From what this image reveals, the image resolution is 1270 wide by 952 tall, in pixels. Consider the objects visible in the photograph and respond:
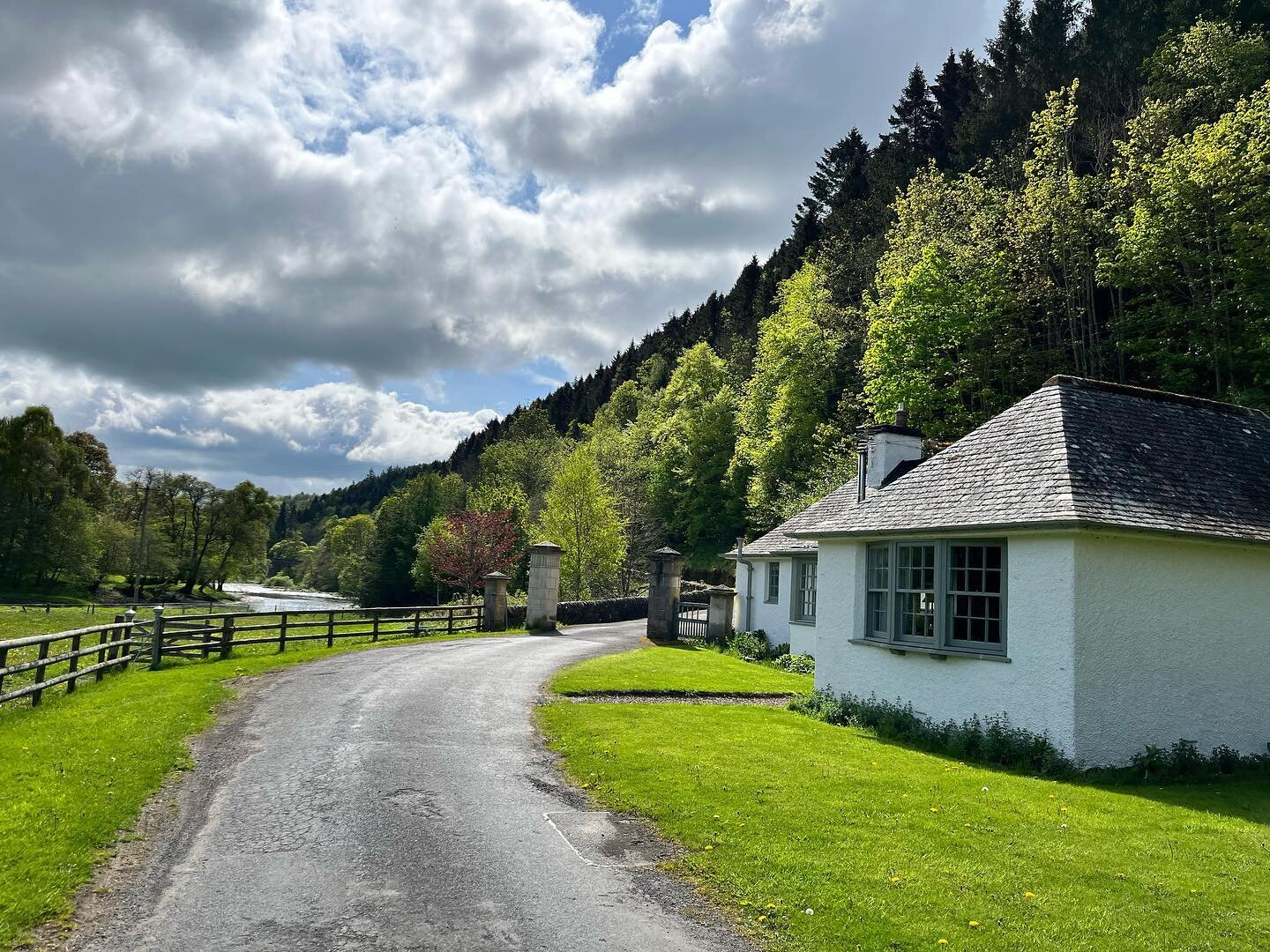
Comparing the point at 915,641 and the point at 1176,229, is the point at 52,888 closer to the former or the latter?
the point at 915,641

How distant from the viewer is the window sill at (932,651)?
12.9 metres

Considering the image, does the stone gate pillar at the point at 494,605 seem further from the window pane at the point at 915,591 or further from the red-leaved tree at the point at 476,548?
the window pane at the point at 915,591

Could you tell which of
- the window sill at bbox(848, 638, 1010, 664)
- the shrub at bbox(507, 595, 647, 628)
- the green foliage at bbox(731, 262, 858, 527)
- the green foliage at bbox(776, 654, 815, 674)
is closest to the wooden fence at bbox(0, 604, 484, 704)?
the shrub at bbox(507, 595, 647, 628)

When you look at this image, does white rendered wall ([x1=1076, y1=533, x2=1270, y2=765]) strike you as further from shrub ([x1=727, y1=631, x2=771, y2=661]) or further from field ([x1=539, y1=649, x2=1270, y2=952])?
shrub ([x1=727, y1=631, x2=771, y2=661])

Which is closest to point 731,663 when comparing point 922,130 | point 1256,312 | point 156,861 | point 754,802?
point 754,802

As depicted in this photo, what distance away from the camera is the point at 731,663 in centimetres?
2359

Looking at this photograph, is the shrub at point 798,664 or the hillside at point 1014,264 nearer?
the shrub at point 798,664

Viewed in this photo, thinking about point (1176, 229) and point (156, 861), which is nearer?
point (156, 861)

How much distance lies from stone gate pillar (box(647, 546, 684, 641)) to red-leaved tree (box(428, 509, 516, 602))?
21015mm

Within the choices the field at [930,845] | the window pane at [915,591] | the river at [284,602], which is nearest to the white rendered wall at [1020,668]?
the window pane at [915,591]

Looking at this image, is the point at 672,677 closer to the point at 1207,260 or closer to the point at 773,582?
the point at 773,582

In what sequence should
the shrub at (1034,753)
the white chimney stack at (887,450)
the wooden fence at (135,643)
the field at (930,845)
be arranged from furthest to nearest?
the white chimney stack at (887,450)
the wooden fence at (135,643)
the shrub at (1034,753)
the field at (930,845)

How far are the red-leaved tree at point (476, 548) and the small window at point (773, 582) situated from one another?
80.1ft

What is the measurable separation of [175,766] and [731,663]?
15938 mm
